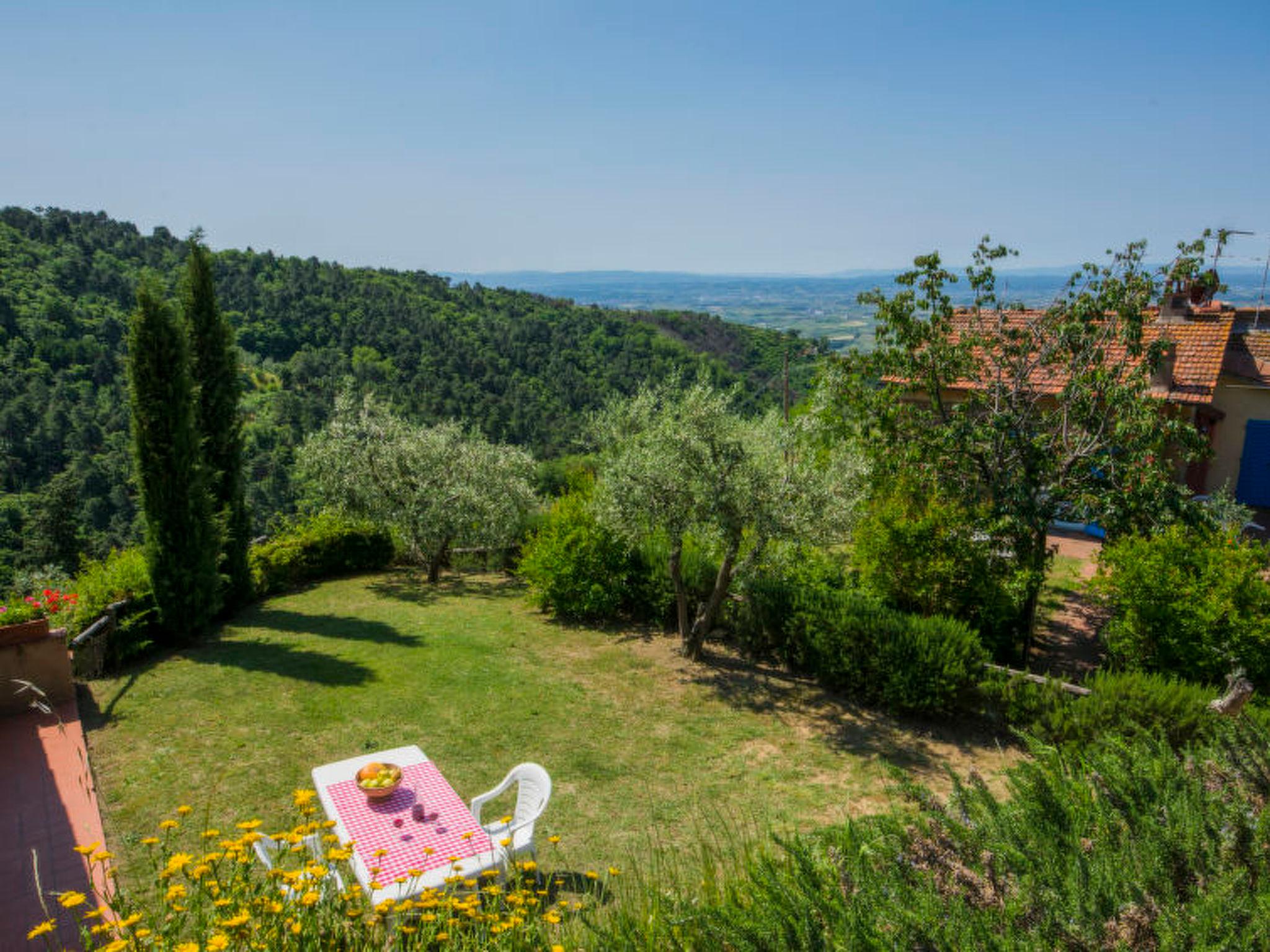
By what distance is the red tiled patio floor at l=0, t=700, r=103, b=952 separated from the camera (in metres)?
5.37

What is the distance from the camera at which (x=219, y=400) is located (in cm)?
1291

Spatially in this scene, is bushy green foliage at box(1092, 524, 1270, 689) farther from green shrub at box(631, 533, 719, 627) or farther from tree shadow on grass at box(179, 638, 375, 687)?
tree shadow on grass at box(179, 638, 375, 687)

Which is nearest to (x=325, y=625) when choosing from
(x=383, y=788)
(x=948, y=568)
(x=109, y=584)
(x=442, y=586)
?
(x=109, y=584)

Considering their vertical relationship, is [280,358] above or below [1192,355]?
below

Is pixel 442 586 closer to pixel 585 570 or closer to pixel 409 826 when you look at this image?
pixel 585 570

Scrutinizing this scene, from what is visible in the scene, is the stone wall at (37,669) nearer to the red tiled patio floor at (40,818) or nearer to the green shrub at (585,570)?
the red tiled patio floor at (40,818)

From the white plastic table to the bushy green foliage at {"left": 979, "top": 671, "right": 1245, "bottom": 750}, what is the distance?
18.8ft

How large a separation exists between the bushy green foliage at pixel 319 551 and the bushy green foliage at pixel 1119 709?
527 inches

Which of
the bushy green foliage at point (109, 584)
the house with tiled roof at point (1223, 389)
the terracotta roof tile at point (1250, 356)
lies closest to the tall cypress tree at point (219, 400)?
the bushy green foliage at point (109, 584)

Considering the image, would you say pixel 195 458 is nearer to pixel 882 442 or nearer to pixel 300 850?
pixel 300 850

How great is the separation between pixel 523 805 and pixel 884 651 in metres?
5.27

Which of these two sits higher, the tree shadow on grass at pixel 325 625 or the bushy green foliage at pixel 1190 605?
the bushy green foliage at pixel 1190 605

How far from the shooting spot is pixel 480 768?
7.84m

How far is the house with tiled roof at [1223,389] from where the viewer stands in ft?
52.8
